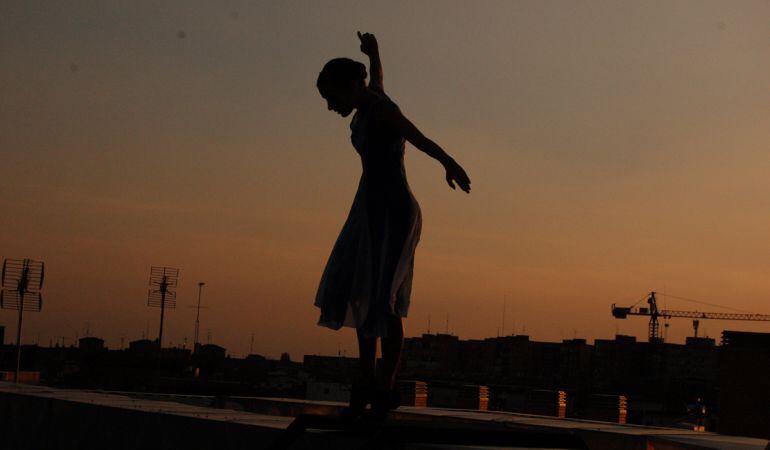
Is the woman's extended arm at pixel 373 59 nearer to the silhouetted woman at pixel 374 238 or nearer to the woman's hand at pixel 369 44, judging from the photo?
the woman's hand at pixel 369 44

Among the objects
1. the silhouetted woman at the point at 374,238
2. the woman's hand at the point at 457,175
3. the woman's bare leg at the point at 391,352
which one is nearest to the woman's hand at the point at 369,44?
the silhouetted woman at the point at 374,238

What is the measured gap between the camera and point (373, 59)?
21.1ft

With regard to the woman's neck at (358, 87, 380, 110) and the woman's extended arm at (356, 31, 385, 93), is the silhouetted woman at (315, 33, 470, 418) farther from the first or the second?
the woman's extended arm at (356, 31, 385, 93)

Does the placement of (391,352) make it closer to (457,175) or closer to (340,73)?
(457,175)

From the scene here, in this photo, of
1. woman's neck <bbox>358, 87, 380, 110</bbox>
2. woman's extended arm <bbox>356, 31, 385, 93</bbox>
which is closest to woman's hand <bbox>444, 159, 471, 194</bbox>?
woman's neck <bbox>358, 87, 380, 110</bbox>

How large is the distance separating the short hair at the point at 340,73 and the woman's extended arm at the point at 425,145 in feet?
0.89

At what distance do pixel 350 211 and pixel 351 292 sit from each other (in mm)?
487

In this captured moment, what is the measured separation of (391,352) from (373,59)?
5.81ft

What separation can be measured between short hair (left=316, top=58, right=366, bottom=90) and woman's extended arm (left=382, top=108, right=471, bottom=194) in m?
0.27

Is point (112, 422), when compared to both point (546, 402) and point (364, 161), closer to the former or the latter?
point (364, 161)

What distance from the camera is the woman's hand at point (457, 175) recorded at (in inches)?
217

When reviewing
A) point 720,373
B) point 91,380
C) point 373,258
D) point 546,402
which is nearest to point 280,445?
point 373,258

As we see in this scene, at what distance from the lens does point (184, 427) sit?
7184 millimetres

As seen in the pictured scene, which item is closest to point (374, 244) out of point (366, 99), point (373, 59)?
point (366, 99)
